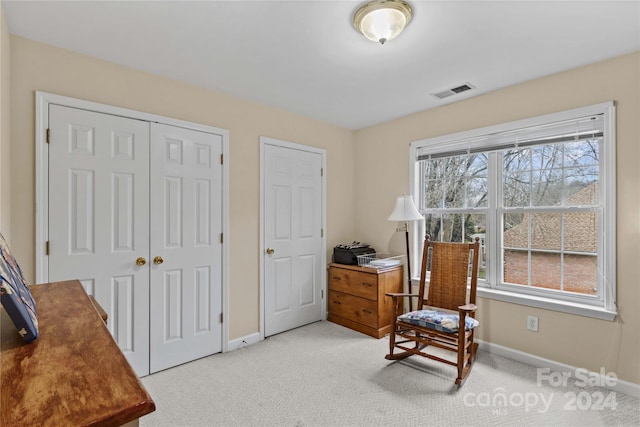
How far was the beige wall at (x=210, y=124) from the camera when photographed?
200 centimetres

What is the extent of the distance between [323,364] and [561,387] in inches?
70.0

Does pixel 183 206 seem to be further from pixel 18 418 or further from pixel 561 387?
pixel 561 387

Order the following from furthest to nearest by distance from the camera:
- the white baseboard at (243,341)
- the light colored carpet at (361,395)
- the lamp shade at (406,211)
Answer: the lamp shade at (406,211) → the white baseboard at (243,341) → the light colored carpet at (361,395)

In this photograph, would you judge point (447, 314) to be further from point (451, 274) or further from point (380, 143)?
point (380, 143)

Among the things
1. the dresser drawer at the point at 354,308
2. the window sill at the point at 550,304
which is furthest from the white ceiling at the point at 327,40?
the dresser drawer at the point at 354,308

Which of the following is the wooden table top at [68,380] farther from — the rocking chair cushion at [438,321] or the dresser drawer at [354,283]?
the dresser drawer at [354,283]

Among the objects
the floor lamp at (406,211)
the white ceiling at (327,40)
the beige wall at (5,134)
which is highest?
the white ceiling at (327,40)

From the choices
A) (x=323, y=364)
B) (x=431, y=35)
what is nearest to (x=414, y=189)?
(x=431, y=35)

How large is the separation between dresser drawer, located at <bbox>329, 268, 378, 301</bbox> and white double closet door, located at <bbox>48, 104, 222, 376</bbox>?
4.54ft

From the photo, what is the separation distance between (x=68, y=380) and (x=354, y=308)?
306cm

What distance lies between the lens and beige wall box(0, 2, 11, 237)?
1.70 metres

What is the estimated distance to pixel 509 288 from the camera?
2.87m

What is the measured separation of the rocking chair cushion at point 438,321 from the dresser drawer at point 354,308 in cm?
64

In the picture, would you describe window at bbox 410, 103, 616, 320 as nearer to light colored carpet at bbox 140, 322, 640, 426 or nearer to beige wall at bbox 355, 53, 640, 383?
beige wall at bbox 355, 53, 640, 383
